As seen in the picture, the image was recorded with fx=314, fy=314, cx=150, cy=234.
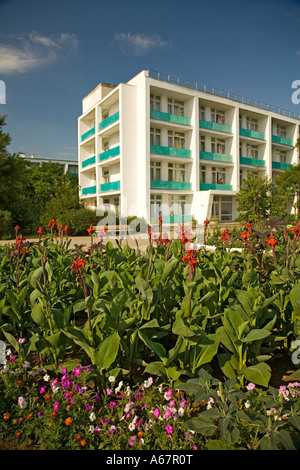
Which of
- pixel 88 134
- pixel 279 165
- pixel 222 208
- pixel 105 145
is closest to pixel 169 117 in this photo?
pixel 105 145

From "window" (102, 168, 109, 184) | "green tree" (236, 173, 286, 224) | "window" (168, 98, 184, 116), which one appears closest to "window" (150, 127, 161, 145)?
"window" (168, 98, 184, 116)

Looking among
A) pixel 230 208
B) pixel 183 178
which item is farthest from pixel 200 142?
pixel 230 208

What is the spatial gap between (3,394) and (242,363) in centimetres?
155

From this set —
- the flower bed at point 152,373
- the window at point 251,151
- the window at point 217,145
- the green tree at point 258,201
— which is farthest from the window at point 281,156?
the flower bed at point 152,373

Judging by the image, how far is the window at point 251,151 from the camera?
121 feet

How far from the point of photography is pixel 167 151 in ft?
92.1

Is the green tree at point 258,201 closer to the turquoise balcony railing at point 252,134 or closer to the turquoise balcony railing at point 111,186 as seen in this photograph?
the turquoise balcony railing at point 111,186

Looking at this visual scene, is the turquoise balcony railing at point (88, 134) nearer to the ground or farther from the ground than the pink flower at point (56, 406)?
farther from the ground

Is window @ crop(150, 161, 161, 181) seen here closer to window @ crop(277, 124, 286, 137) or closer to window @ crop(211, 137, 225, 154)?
window @ crop(211, 137, 225, 154)

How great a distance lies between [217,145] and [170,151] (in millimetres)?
7714

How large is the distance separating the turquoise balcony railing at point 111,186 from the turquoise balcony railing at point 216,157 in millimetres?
9165

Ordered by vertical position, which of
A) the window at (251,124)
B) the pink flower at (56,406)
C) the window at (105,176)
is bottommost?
the pink flower at (56,406)

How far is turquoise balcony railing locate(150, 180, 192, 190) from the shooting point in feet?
90.5
